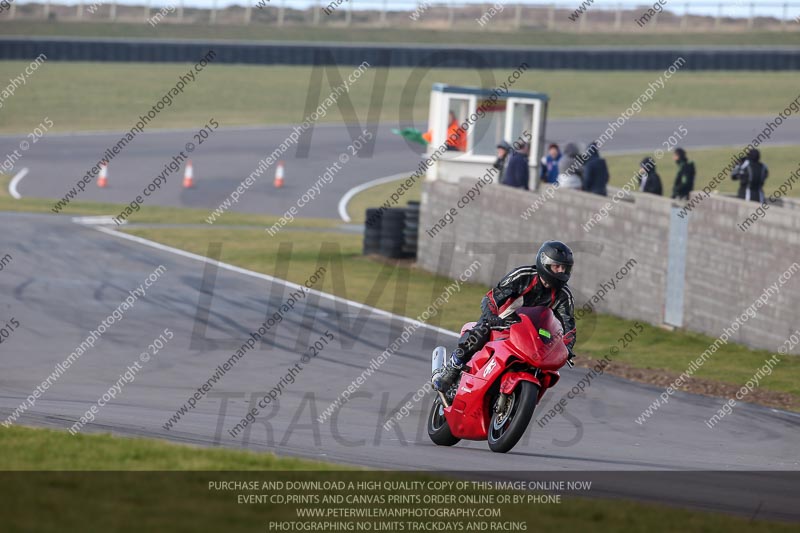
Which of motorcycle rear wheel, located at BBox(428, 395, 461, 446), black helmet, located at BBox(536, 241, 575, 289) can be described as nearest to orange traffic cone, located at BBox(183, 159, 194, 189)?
motorcycle rear wheel, located at BBox(428, 395, 461, 446)

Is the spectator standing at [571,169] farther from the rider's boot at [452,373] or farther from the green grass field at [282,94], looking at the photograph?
the green grass field at [282,94]

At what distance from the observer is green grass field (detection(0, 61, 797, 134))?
52562 mm

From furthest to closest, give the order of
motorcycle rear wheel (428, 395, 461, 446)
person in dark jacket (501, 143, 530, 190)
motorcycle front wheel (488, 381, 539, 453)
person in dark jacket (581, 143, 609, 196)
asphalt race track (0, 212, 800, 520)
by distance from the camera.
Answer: person in dark jacket (501, 143, 530, 190)
person in dark jacket (581, 143, 609, 196)
motorcycle rear wheel (428, 395, 461, 446)
asphalt race track (0, 212, 800, 520)
motorcycle front wheel (488, 381, 539, 453)

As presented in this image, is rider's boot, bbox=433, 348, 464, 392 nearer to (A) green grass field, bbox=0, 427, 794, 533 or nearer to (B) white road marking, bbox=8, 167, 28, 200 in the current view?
(A) green grass field, bbox=0, 427, 794, 533

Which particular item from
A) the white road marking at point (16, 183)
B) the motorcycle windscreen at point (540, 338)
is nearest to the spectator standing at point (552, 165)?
the motorcycle windscreen at point (540, 338)

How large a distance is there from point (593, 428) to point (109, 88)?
48.6m

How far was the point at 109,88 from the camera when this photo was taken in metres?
57.0

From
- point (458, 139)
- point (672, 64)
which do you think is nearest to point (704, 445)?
point (458, 139)

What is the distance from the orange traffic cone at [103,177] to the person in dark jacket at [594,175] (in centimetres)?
1879

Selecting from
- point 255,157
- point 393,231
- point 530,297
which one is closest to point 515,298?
point 530,297

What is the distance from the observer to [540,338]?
370 inches

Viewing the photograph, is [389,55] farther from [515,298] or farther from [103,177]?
[515,298]

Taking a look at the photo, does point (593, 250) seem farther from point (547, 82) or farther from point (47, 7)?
point (47, 7)

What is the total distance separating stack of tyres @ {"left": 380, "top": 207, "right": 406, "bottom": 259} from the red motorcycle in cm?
1410
